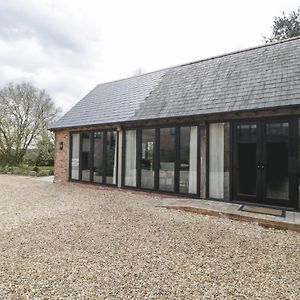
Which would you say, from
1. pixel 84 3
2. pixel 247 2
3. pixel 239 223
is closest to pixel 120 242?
pixel 239 223

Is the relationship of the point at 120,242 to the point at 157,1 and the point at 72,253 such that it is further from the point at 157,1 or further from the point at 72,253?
the point at 157,1

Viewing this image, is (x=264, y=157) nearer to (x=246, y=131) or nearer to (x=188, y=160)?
(x=246, y=131)

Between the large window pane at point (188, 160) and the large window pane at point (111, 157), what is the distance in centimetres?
305

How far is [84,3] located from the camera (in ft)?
25.9

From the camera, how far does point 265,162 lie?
613 centimetres

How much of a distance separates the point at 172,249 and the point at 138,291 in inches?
50.4

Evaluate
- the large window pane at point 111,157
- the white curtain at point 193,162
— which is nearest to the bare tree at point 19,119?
the large window pane at point 111,157

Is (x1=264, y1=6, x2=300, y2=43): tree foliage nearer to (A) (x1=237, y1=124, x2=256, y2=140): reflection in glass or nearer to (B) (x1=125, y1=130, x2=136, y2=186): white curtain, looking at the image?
(A) (x1=237, y1=124, x2=256, y2=140): reflection in glass

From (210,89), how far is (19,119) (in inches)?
712

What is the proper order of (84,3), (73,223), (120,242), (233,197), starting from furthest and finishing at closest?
(84,3), (233,197), (73,223), (120,242)

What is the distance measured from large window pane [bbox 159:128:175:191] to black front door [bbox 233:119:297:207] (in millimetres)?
2033

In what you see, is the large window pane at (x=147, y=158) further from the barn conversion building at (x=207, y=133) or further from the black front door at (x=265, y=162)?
the black front door at (x=265, y=162)

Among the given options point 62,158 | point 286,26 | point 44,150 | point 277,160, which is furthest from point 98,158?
point 286,26

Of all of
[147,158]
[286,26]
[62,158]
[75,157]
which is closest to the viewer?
[147,158]
